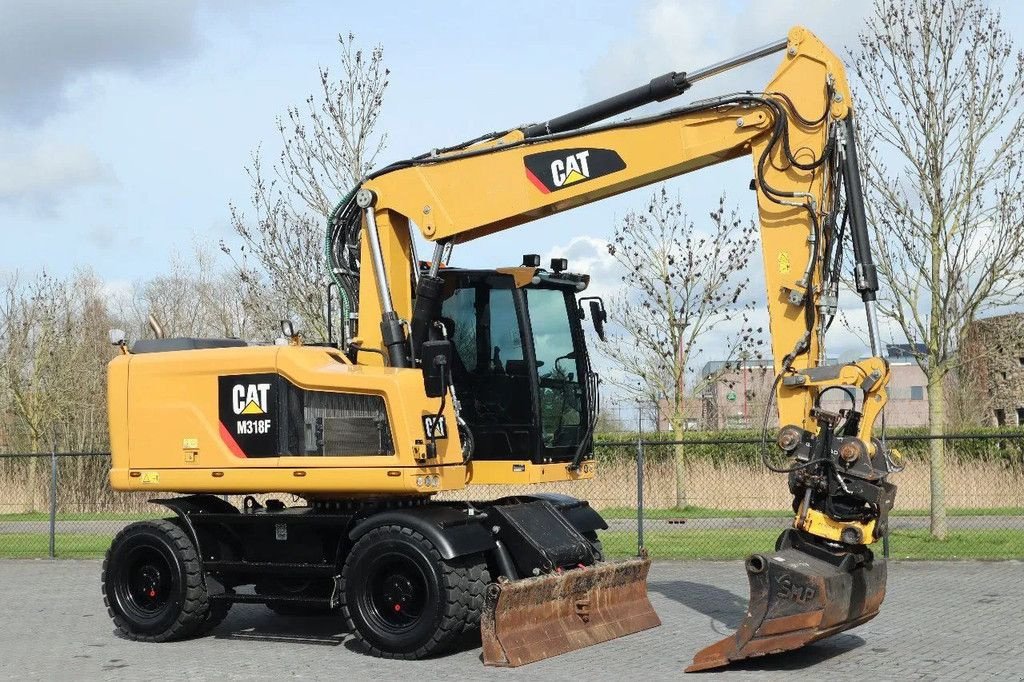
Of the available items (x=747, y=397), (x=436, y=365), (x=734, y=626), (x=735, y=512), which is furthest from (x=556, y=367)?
(x=747, y=397)

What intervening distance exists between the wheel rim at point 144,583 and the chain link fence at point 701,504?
17.8 feet

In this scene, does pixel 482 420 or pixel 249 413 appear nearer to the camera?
pixel 249 413

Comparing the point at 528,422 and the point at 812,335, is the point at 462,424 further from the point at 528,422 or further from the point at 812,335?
the point at 812,335

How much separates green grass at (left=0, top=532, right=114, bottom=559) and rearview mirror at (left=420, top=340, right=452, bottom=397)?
10.5m

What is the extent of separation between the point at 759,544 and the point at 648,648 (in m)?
8.04

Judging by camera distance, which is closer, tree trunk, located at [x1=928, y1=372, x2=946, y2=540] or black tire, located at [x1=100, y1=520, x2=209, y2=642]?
black tire, located at [x1=100, y1=520, x2=209, y2=642]

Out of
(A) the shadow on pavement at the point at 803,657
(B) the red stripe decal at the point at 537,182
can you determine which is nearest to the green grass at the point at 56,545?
(B) the red stripe decal at the point at 537,182

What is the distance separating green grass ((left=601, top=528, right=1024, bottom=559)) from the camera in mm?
16594

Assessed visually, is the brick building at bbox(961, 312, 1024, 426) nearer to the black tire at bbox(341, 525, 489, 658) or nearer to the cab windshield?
the cab windshield

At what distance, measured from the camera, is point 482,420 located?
36.6ft

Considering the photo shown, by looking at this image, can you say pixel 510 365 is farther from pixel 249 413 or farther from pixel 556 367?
pixel 249 413

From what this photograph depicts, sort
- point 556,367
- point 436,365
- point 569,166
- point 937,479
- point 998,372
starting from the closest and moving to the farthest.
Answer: point 436,365
point 569,166
point 556,367
point 937,479
point 998,372

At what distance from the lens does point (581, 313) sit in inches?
467

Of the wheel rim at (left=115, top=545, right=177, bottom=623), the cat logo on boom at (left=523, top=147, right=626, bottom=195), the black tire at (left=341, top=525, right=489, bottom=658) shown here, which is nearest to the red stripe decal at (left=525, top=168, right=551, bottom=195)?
the cat logo on boom at (left=523, top=147, right=626, bottom=195)
